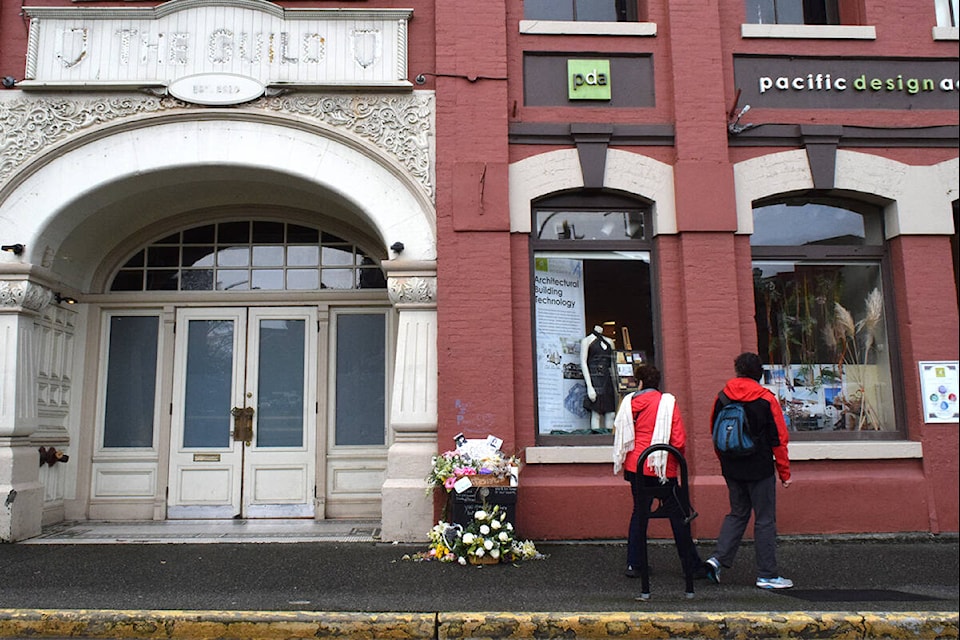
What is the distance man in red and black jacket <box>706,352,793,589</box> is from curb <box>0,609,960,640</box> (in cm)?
74

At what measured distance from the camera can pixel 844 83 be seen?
329 inches

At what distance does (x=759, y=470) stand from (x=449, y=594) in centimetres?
240

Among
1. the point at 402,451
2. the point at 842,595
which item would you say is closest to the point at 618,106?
the point at 402,451

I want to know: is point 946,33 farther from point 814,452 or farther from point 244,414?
point 244,414

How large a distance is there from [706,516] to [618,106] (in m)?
4.22

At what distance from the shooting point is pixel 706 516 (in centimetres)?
742

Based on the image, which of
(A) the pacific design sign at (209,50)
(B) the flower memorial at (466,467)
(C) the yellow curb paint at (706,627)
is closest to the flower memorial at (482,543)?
(B) the flower memorial at (466,467)

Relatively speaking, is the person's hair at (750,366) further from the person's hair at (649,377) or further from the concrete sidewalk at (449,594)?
the concrete sidewalk at (449,594)

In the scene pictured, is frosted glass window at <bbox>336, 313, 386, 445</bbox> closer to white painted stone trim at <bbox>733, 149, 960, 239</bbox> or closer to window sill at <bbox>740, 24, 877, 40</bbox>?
white painted stone trim at <bbox>733, 149, 960, 239</bbox>

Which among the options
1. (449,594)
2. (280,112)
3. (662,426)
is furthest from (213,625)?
(280,112)

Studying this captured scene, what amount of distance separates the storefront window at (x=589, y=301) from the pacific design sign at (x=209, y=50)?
7.44 ft

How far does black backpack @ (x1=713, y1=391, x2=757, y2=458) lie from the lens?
5.65 m

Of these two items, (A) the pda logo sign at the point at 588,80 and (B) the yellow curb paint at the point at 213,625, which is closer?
(B) the yellow curb paint at the point at 213,625

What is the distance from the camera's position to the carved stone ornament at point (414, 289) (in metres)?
7.82
